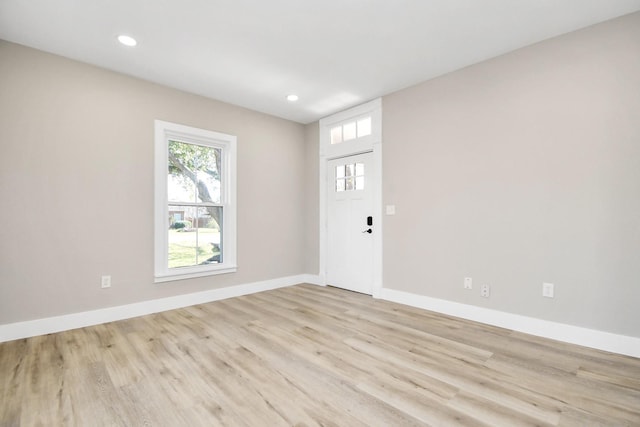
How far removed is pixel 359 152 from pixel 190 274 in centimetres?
277

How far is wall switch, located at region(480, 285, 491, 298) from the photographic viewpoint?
3.05 metres

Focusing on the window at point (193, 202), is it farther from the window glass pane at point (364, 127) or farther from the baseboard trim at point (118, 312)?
the window glass pane at point (364, 127)

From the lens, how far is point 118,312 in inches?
126

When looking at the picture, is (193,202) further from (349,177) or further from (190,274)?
(349,177)

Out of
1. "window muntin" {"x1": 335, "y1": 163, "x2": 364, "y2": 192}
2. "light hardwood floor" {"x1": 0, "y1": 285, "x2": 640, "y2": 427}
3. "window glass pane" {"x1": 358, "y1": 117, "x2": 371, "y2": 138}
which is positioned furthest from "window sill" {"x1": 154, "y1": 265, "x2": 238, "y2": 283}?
"window glass pane" {"x1": 358, "y1": 117, "x2": 371, "y2": 138}

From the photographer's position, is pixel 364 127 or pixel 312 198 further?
pixel 312 198

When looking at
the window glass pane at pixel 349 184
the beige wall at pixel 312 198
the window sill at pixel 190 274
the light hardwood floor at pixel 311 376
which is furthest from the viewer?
the beige wall at pixel 312 198

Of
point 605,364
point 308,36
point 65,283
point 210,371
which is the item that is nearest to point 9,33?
point 65,283

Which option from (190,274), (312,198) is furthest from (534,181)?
(190,274)

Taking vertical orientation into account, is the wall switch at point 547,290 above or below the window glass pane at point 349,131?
below

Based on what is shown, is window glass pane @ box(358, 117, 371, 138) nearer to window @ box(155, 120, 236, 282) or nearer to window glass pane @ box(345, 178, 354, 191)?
window glass pane @ box(345, 178, 354, 191)

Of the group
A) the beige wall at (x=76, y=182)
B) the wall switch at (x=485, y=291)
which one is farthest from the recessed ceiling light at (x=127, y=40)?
the wall switch at (x=485, y=291)

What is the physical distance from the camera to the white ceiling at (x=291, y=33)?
2.29 m

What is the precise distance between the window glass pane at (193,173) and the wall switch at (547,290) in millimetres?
3790
